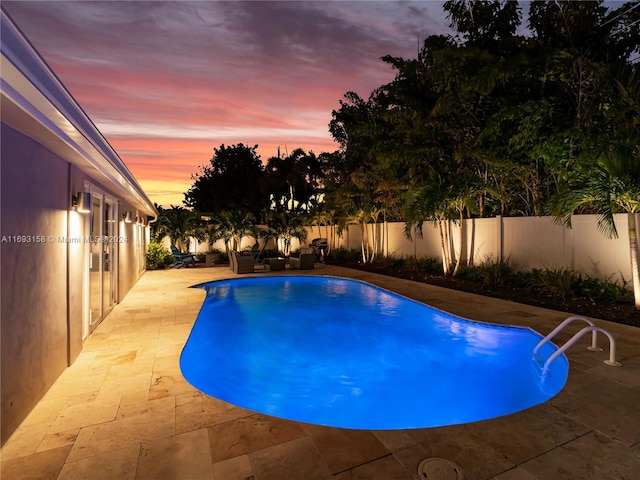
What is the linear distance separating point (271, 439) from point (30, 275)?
294cm

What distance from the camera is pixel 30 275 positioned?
3438mm

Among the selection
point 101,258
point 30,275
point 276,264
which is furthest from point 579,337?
point 276,264

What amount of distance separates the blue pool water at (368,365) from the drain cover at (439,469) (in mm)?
1752

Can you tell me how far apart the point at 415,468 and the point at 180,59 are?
1192cm

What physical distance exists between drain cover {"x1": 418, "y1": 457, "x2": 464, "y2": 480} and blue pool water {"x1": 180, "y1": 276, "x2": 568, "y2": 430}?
1.75 metres

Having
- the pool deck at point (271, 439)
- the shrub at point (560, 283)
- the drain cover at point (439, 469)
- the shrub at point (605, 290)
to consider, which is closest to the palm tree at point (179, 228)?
the pool deck at point (271, 439)

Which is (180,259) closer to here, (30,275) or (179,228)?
(179,228)

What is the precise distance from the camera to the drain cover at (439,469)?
2361 millimetres

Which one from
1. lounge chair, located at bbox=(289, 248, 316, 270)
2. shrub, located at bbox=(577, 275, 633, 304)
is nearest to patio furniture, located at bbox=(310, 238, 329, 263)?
lounge chair, located at bbox=(289, 248, 316, 270)

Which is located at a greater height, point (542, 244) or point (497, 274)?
point (542, 244)

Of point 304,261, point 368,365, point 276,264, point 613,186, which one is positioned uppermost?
point 613,186

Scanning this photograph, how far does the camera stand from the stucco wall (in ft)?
9.73

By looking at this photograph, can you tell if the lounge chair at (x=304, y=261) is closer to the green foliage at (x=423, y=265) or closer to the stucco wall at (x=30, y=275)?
the green foliage at (x=423, y=265)

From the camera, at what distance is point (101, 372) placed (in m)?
4.38
